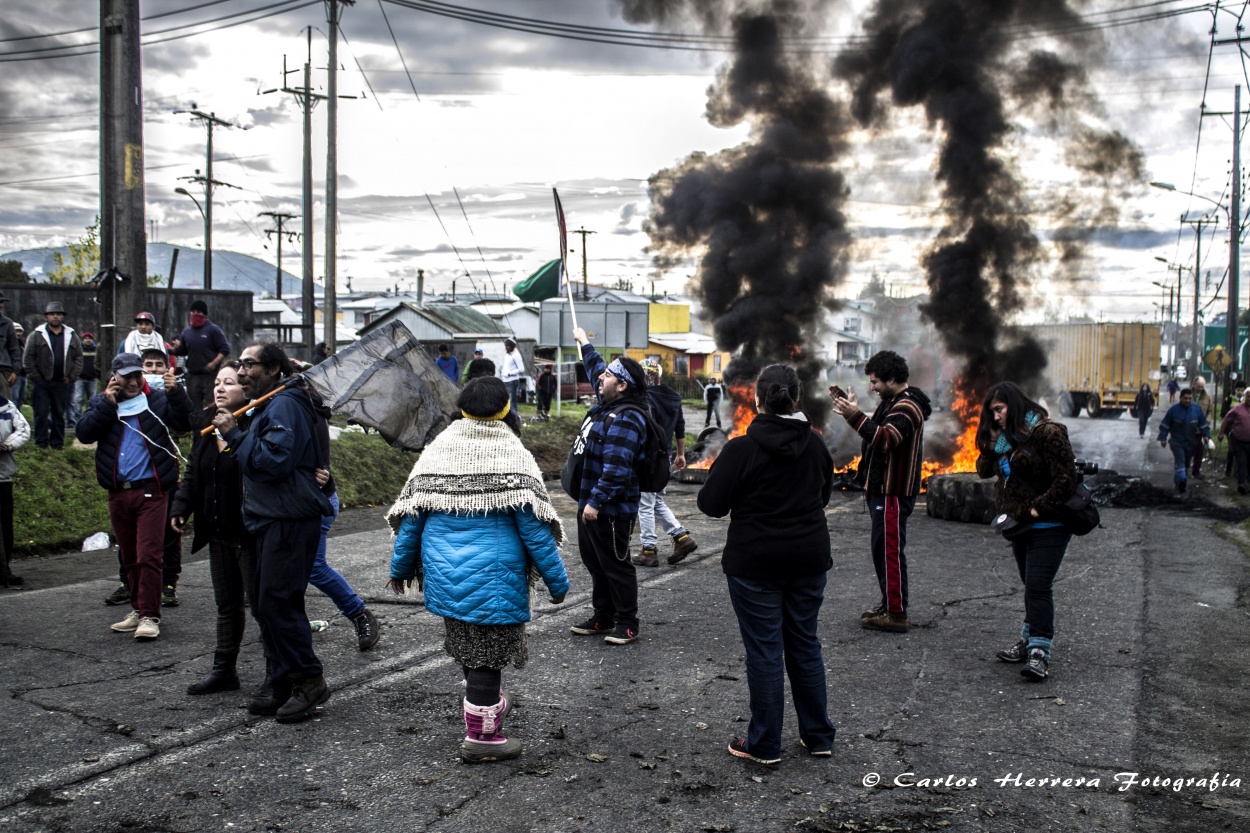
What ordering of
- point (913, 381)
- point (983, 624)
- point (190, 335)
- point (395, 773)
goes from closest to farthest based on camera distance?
point (395, 773)
point (983, 624)
point (190, 335)
point (913, 381)

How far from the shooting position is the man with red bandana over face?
473 inches

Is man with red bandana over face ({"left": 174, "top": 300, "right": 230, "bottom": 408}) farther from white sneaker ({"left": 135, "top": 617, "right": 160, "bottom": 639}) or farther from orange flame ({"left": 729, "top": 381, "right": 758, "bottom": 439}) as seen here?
orange flame ({"left": 729, "top": 381, "right": 758, "bottom": 439})

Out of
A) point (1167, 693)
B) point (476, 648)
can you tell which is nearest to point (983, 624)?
point (1167, 693)

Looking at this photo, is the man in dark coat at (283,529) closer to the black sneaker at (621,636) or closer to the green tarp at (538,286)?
the black sneaker at (621,636)

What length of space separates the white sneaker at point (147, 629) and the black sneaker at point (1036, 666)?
5.16 m

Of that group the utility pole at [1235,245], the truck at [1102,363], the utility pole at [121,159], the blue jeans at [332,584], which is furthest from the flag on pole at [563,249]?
the truck at [1102,363]

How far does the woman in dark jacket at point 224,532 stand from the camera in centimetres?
503

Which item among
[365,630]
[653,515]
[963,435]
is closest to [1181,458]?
[963,435]

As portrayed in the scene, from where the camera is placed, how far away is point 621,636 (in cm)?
638

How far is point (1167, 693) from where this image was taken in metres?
5.51

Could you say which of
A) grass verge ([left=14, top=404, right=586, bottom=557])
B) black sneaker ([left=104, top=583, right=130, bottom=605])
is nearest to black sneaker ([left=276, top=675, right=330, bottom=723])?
black sneaker ([left=104, top=583, right=130, bottom=605])

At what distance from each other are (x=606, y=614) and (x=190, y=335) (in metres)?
7.77

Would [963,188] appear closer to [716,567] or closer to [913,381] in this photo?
[913,381]

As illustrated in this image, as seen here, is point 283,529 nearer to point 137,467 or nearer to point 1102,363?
point 137,467
